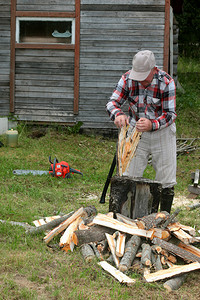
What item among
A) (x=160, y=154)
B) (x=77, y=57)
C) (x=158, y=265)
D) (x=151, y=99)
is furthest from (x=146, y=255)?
(x=77, y=57)

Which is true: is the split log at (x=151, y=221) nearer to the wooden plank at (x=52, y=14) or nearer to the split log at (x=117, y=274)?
the split log at (x=117, y=274)

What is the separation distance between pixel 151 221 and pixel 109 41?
753 cm

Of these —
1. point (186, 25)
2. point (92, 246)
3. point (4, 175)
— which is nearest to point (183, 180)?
point (4, 175)

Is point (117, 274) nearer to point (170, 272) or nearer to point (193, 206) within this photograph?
point (170, 272)

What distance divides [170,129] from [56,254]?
186 centimetres

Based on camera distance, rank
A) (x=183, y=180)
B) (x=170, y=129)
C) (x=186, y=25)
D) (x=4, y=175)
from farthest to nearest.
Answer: (x=186, y=25) → (x=183, y=180) → (x=4, y=175) → (x=170, y=129)

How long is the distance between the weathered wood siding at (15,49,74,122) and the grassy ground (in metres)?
0.49

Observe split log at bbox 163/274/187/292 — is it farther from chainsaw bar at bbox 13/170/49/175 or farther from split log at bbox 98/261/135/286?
chainsaw bar at bbox 13/170/49/175

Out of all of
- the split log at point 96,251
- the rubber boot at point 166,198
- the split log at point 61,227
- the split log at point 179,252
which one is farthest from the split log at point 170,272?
the split log at point 61,227

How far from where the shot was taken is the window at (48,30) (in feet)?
35.8

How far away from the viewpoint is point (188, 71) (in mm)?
18312

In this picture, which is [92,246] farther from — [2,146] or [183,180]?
[2,146]

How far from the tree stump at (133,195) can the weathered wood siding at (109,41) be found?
6700mm

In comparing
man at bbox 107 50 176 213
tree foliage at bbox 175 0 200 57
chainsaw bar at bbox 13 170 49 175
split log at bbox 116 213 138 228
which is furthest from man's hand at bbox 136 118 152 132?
tree foliage at bbox 175 0 200 57
